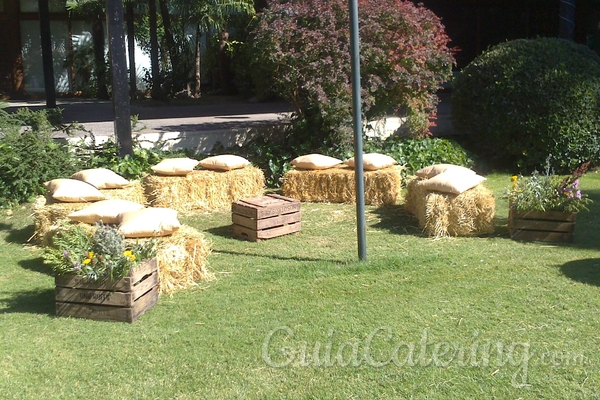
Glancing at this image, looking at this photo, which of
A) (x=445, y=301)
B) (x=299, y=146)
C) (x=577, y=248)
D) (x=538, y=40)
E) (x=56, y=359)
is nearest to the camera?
(x=56, y=359)

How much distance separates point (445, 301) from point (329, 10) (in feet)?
18.4

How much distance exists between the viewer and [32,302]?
205 inches

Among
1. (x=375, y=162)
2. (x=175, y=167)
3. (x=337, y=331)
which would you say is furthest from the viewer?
(x=375, y=162)

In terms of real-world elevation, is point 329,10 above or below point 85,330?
above

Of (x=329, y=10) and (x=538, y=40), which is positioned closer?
(x=329, y=10)

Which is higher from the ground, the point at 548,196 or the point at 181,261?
the point at 548,196

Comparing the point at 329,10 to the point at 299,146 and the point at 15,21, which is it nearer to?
the point at 299,146

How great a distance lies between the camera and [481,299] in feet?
16.5

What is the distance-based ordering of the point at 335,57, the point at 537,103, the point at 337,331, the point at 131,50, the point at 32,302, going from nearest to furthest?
the point at 337,331 < the point at 32,302 < the point at 335,57 < the point at 537,103 < the point at 131,50

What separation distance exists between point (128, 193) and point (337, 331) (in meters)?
3.77

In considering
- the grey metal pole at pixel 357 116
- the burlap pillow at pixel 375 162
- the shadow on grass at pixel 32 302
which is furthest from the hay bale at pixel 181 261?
the burlap pillow at pixel 375 162

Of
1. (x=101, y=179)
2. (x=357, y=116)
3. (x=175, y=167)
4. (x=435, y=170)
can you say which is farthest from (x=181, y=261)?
(x=435, y=170)

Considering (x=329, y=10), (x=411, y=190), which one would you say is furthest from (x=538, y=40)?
(x=411, y=190)

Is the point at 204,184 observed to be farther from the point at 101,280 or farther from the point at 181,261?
the point at 101,280
